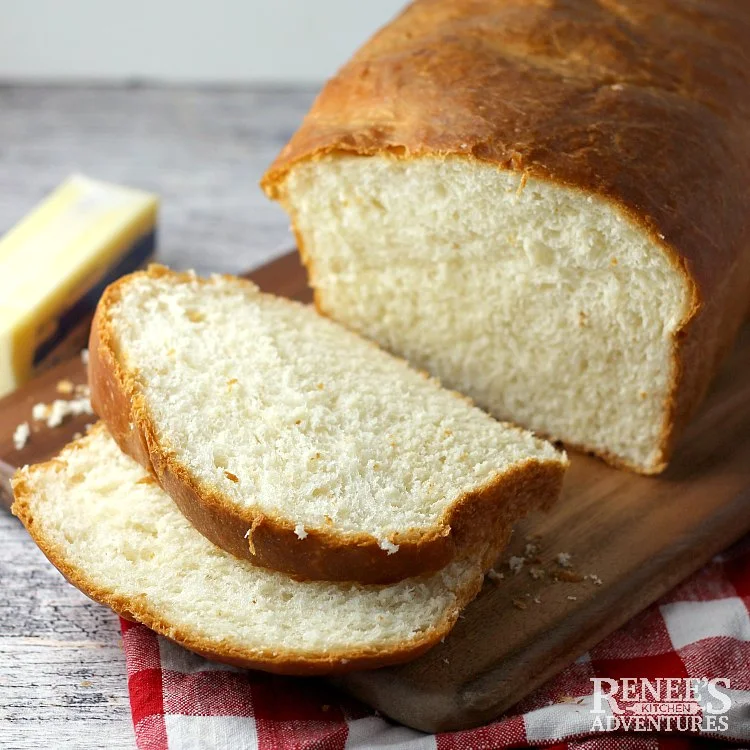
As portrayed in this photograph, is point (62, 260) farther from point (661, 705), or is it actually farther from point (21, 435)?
point (661, 705)

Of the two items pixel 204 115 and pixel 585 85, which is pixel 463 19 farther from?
pixel 204 115

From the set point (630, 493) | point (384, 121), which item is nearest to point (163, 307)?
point (384, 121)

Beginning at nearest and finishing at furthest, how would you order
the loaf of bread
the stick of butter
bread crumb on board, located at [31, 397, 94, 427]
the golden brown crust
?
the golden brown crust → the loaf of bread → bread crumb on board, located at [31, 397, 94, 427] → the stick of butter

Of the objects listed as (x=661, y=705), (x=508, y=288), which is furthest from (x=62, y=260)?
(x=661, y=705)

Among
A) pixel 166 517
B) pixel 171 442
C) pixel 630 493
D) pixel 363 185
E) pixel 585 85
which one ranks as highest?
Result: pixel 585 85

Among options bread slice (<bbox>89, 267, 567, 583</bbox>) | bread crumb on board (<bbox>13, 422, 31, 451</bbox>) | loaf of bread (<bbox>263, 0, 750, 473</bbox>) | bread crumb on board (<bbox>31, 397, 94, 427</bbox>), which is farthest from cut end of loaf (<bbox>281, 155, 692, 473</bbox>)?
bread crumb on board (<bbox>13, 422, 31, 451</bbox>)

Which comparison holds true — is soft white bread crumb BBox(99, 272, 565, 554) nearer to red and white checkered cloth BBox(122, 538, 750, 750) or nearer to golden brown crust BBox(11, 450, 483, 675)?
golden brown crust BBox(11, 450, 483, 675)
